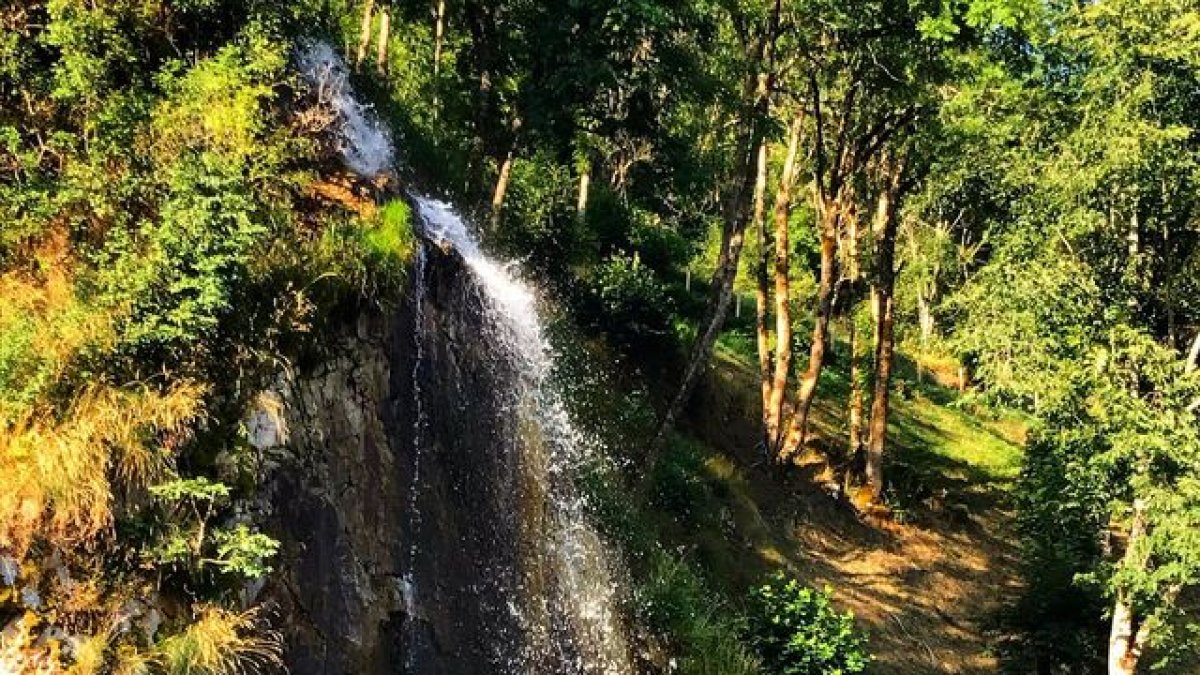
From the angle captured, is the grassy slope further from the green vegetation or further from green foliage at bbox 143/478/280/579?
green foliage at bbox 143/478/280/579

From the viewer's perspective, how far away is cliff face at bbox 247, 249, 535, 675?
700 cm

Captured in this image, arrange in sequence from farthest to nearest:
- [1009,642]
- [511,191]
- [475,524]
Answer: [511,191], [1009,642], [475,524]

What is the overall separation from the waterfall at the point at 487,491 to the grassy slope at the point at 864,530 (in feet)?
12.7

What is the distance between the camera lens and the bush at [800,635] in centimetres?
1199

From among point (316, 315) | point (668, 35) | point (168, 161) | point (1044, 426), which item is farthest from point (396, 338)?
point (1044, 426)

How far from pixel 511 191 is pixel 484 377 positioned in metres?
10.8

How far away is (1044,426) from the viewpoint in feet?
46.8

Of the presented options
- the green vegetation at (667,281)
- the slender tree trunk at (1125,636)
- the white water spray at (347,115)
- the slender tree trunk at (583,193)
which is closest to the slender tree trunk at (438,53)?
the green vegetation at (667,281)

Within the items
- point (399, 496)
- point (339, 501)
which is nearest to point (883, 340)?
point (399, 496)

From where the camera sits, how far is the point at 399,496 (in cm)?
827

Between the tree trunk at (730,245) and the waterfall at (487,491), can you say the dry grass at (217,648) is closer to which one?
the waterfall at (487,491)

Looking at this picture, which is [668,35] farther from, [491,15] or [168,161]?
[168,161]

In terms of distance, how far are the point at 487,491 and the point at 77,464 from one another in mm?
4698

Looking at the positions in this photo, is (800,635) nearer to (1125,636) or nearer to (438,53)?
(1125,636)
